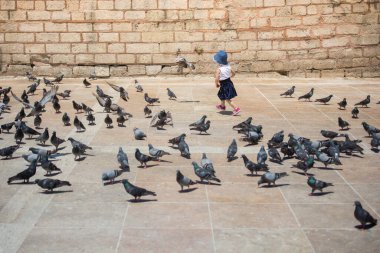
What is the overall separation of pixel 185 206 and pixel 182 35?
39.0 ft

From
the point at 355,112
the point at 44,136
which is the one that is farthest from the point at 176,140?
the point at 355,112

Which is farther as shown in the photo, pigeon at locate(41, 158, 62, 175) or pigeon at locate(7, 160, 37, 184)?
pigeon at locate(41, 158, 62, 175)

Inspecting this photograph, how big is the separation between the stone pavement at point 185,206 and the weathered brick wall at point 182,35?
23.1 ft

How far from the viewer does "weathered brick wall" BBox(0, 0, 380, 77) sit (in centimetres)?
1828

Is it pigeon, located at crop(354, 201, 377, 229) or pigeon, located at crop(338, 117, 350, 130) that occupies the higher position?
pigeon, located at crop(338, 117, 350, 130)

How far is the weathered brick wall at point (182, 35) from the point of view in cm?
1828

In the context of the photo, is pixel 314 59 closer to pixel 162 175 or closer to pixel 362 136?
pixel 362 136

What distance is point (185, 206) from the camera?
7207 millimetres

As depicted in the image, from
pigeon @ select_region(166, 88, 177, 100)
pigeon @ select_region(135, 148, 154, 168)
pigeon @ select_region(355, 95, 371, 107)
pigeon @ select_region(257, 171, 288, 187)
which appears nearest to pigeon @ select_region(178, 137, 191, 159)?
pigeon @ select_region(135, 148, 154, 168)

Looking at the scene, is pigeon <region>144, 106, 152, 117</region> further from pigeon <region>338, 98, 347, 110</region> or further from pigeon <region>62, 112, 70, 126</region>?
pigeon <region>338, 98, 347, 110</region>

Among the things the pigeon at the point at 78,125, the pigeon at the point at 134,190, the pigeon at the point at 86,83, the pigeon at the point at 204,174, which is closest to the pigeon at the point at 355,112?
the pigeon at the point at 204,174

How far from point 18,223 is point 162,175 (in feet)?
8.21

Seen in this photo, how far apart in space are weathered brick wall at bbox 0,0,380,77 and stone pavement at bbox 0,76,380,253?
7047 mm

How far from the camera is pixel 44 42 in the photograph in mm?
18531
